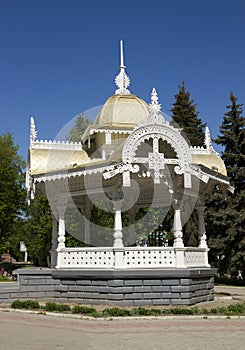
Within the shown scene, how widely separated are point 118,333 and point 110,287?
166 inches

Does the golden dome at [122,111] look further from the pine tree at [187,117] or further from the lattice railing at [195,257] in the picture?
the pine tree at [187,117]

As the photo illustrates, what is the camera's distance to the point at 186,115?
3253 centimetres

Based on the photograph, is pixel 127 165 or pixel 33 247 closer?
pixel 127 165

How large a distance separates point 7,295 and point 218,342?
294 inches

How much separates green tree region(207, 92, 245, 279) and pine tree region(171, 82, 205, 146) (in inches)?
92.4

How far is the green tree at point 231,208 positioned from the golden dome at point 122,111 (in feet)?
39.9

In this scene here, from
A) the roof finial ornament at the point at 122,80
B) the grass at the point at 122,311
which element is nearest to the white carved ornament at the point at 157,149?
the grass at the point at 122,311

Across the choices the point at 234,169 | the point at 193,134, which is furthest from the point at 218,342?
the point at 193,134

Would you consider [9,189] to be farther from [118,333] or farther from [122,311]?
[118,333]

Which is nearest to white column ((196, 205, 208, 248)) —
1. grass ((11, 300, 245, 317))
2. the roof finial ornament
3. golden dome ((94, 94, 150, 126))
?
grass ((11, 300, 245, 317))

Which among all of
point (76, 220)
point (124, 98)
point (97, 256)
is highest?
point (124, 98)

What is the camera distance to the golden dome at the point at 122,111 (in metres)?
16.2

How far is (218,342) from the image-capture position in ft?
26.2

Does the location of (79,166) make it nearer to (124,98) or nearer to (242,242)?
(124,98)
